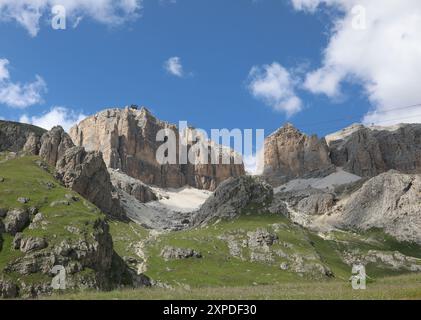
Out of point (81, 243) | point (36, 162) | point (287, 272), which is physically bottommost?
point (287, 272)

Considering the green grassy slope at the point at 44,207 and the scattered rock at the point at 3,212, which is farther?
the scattered rock at the point at 3,212

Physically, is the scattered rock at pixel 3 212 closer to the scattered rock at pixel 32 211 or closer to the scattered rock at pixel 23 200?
the scattered rock at pixel 32 211

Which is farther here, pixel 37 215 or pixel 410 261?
pixel 410 261

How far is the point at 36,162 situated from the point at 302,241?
108m

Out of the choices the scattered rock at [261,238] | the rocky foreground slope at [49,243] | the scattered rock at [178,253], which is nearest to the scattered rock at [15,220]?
the rocky foreground slope at [49,243]

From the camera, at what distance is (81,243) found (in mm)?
115875

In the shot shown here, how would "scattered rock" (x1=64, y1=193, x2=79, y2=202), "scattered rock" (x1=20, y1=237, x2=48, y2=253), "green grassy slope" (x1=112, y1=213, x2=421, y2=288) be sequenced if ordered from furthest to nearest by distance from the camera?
"scattered rock" (x1=64, y1=193, x2=79, y2=202) → "green grassy slope" (x1=112, y1=213, x2=421, y2=288) → "scattered rock" (x1=20, y1=237, x2=48, y2=253)

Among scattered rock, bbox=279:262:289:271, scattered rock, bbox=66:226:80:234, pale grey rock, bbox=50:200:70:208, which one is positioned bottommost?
scattered rock, bbox=279:262:289:271

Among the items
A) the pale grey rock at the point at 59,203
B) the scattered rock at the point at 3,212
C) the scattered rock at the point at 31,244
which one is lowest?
the scattered rock at the point at 31,244

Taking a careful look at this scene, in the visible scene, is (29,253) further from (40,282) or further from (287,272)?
(287,272)

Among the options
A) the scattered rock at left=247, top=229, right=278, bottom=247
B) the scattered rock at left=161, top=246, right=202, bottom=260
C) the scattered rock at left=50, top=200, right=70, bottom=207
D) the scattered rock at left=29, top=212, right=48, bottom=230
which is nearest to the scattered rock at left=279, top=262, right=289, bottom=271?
the scattered rock at left=247, top=229, right=278, bottom=247

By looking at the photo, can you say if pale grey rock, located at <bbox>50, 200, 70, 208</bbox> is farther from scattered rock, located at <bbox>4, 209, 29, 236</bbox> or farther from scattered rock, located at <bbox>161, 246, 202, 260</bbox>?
A: scattered rock, located at <bbox>161, 246, 202, 260</bbox>

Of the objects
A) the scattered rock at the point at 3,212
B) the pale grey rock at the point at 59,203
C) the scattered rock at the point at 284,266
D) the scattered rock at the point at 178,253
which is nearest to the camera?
the scattered rock at the point at 3,212
